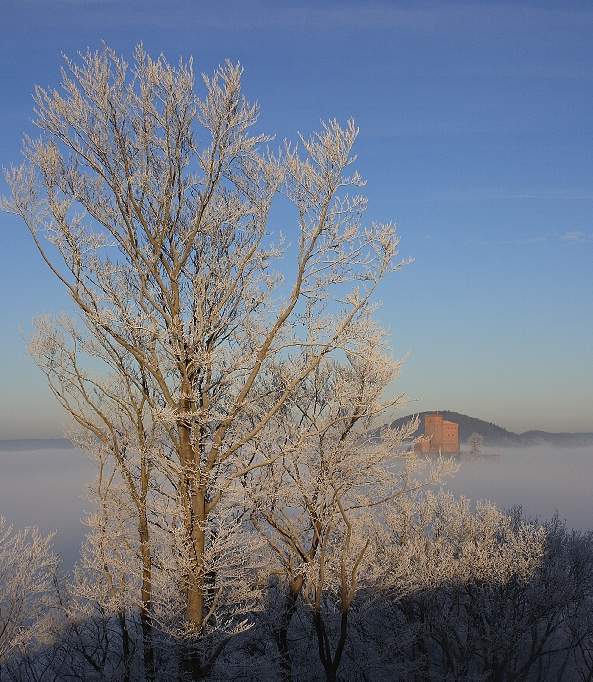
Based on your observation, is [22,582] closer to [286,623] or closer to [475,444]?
[286,623]

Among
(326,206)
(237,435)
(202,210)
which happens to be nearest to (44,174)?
(202,210)

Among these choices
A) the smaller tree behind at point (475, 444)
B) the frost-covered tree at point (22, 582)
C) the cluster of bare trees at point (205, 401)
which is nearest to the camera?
the cluster of bare trees at point (205, 401)

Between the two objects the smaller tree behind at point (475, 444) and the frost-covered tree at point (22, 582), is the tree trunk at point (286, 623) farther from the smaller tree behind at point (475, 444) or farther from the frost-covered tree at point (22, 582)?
the smaller tree behind at point (475, 444)

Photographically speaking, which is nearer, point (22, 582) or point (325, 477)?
point (325, 477)

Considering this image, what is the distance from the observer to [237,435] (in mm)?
13617

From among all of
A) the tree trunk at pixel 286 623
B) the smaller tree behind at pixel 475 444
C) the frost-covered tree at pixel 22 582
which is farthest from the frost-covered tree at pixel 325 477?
the smaller tree behind at pixel 475 444

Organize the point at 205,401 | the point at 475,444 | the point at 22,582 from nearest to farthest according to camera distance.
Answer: the point at 205,401 → the point at 22,582 → the point at 475,444

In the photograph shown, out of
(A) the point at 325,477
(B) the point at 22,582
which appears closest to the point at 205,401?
(A) the point at 325,477

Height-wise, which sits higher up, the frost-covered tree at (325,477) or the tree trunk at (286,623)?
the frost-covered tree at (325,477)

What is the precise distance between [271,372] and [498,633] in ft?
33.4

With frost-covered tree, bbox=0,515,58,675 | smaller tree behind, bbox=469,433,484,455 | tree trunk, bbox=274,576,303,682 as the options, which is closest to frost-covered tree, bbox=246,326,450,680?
tree trunk, bbox=274,576,303,682

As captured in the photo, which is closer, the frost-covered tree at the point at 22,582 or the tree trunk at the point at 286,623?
the tree trunk at the point at 286,623

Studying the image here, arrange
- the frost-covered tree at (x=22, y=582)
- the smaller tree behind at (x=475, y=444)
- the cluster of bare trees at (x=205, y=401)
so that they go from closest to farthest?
the cluster of bare trees at (x=205, y=401)
the frost-covered tree at (x=22, y=582)
the smaller tree behind at (x=475, y=444)

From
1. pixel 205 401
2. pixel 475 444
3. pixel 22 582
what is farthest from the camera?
pixel 475 444
